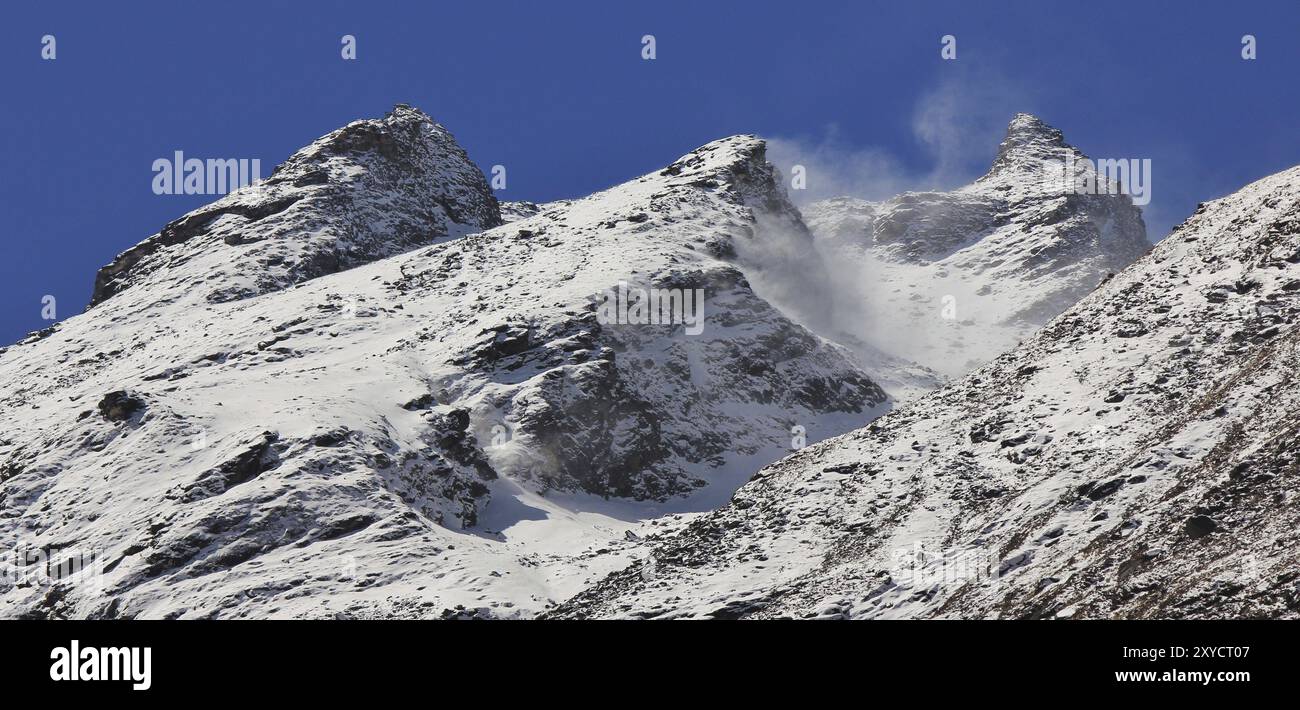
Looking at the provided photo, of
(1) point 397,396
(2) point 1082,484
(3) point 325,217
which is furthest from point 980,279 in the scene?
(2) point 1082,484

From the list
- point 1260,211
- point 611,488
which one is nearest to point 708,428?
point 611,488

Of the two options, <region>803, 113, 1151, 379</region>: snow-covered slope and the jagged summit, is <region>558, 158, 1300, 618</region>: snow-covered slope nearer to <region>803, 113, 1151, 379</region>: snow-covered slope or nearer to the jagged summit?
<region>803, 113, 1151, 379</region>: snow-covered slope

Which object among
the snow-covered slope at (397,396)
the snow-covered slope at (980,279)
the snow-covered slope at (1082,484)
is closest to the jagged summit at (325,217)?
the snow-covered slope at (397,396)

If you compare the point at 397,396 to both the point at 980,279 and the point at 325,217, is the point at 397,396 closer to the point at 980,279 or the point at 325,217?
the point at 325,217

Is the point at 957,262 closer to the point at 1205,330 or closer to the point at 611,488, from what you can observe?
the point at 611,488

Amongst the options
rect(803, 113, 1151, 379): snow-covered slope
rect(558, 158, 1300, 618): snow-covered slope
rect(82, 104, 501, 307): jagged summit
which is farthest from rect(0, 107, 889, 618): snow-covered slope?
rect(558, 158, 1300, 618): snow-covered slope

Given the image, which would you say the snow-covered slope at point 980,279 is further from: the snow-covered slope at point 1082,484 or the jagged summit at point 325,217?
the snow-covered slope at point 1082,484

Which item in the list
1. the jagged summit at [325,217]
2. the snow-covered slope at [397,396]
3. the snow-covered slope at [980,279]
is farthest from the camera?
the snow-covered slope at [980,279]
